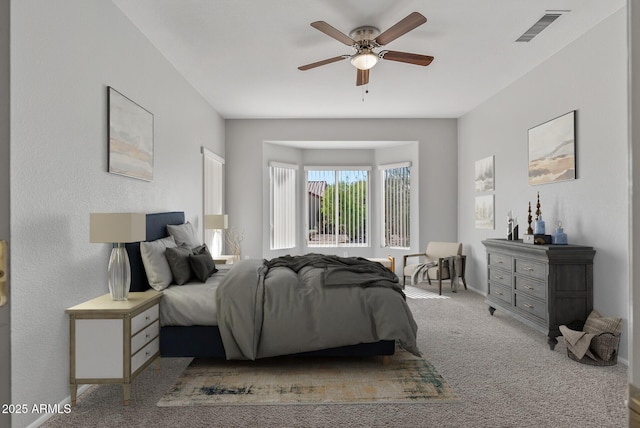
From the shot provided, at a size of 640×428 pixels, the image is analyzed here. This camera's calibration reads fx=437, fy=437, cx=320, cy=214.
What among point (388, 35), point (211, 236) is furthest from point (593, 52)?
point (211, 236)

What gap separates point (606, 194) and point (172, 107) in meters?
4.57

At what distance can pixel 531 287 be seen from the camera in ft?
14.0

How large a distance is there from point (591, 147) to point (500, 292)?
1.82m

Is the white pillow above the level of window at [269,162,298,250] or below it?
below

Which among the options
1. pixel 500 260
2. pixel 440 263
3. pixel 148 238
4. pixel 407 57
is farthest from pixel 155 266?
pixel 440 263

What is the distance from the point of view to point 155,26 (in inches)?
159

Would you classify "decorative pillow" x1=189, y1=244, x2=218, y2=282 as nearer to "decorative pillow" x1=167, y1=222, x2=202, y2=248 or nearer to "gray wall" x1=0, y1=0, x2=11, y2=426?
"decorative pillow" x1=167, y1=222, x2=202, y2=248

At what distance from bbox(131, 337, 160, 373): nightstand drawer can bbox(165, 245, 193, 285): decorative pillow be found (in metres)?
0.58

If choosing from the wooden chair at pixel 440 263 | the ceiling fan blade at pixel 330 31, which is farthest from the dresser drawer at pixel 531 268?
the ceiling fan blade at pixel 330 31

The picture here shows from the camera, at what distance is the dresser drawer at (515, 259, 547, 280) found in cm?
407

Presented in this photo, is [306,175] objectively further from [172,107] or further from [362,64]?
[362,64]

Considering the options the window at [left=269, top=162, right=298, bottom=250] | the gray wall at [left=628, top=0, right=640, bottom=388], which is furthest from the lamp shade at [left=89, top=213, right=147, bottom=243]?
the window at [left=269, top=162, right=298, bottom=250]

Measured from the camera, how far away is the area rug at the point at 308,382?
116 inches

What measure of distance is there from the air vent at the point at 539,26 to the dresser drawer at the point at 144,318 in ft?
13.4
